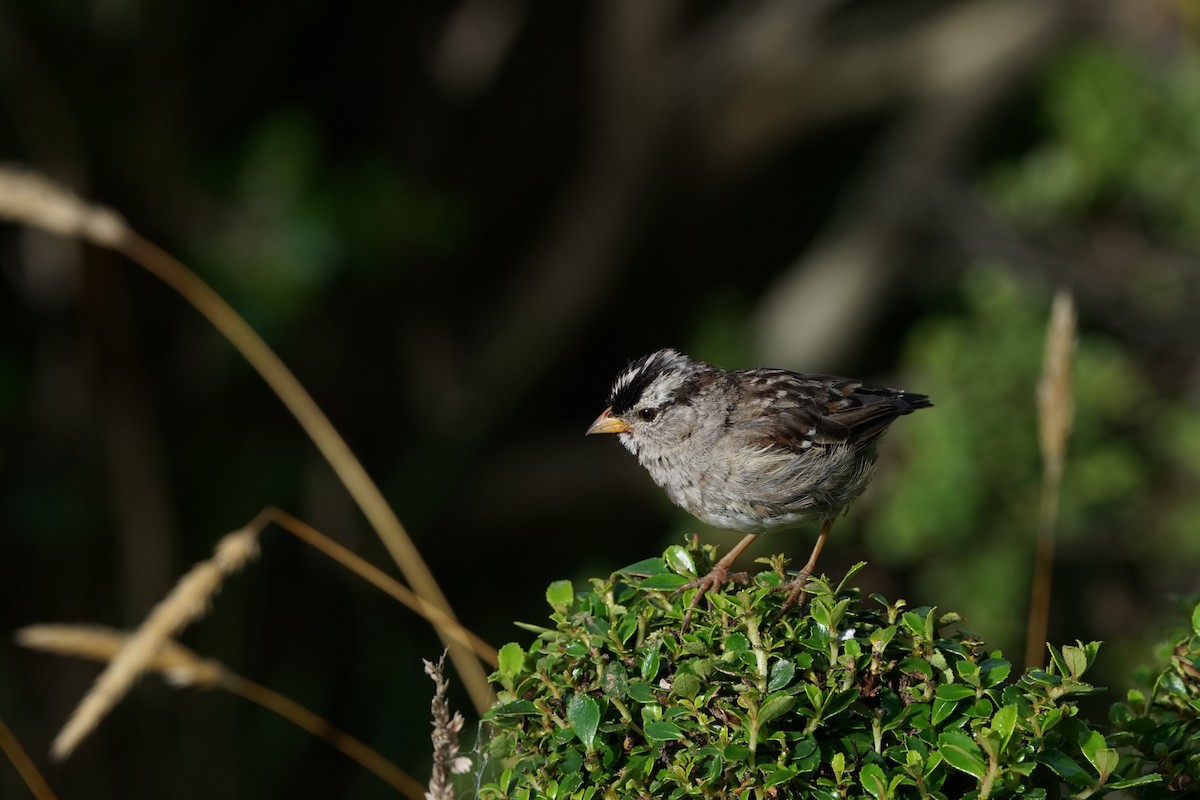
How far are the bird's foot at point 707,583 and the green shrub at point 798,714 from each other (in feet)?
0.10

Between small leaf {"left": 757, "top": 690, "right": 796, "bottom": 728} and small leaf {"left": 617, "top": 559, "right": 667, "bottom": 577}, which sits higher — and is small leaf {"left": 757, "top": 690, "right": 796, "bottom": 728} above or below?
below

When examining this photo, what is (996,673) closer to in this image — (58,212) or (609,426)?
(609,426)

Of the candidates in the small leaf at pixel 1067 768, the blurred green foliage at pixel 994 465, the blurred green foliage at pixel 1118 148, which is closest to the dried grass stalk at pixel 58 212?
the small leaf at pixel 1067 768

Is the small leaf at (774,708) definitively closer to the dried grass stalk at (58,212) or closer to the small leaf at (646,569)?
the small leaf at (646,569)

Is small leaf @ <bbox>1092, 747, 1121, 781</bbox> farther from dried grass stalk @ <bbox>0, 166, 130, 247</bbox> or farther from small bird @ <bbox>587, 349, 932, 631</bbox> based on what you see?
dried grass stalk @ <bbox>0, 166, 130, 247</bbox>

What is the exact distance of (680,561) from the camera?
2.82 m

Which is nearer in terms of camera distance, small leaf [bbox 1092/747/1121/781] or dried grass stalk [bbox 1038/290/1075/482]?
small leaf [bbox 1092/747/1121/781]

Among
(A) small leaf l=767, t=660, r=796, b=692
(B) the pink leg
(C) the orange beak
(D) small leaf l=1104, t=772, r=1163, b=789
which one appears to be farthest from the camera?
(C) the orange beak

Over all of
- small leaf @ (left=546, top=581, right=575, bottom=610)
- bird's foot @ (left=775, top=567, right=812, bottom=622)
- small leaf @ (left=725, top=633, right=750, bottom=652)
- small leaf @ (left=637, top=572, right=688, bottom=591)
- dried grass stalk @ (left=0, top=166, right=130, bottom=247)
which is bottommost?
bird's foot @ (left=775, top=567, right=812, bottom=622)

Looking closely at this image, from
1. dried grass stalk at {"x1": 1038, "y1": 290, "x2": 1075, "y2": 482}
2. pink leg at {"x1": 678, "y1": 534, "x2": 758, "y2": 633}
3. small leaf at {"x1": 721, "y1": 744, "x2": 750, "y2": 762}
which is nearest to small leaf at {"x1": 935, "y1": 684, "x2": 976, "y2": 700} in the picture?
small leaf at {"x1": 721, "y1": 744, "x2": 750, "y2": 762}

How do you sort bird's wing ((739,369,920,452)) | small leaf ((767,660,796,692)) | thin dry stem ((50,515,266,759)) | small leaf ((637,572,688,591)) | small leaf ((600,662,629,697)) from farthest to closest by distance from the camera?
bird's wing ((739,369,920,452)), thin dry stem ((50,515,266,759)), small leaf ((637,572,688,591)), small leaf ((600,662,629,697)), small leaf ((767,660,796,692))

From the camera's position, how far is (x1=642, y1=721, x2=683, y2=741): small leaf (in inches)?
94.0

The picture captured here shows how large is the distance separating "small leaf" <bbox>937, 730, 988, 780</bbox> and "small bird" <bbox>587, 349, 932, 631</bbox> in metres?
1.20

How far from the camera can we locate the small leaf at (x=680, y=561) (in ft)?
9.20
